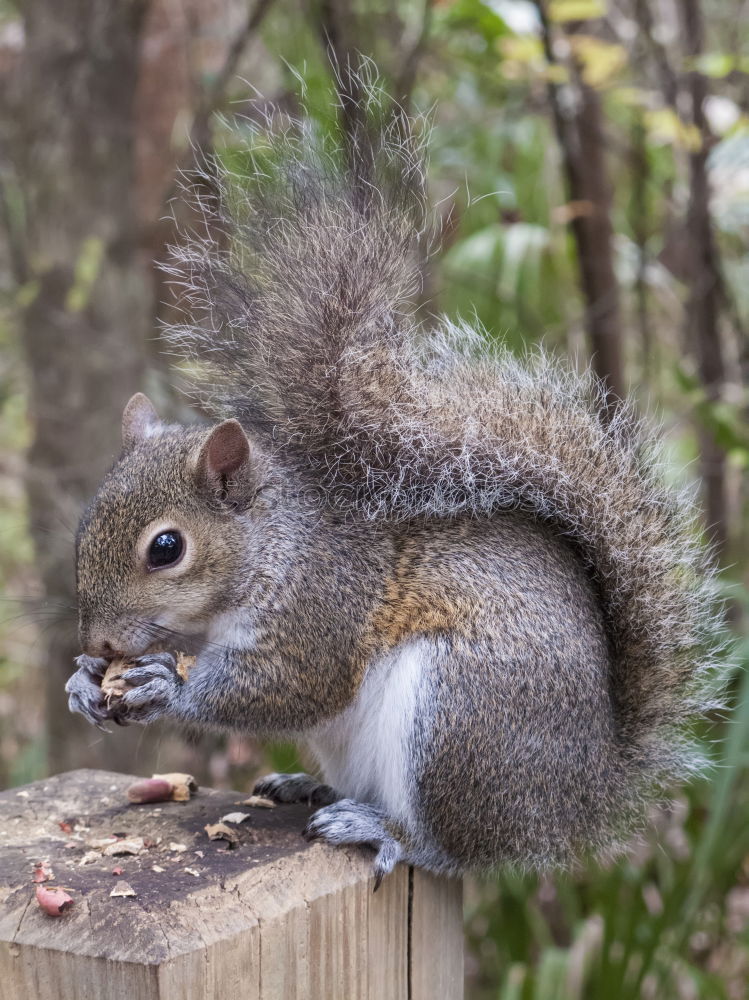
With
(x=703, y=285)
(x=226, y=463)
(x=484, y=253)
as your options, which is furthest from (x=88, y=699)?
(x=703, y=285)

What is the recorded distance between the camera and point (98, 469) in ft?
10.4

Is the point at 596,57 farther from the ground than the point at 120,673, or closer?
farther from the ground

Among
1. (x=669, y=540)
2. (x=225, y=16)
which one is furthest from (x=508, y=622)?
(x=225, y=16)

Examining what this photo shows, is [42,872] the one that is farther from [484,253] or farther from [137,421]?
[484,253]

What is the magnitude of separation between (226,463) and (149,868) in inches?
23.3

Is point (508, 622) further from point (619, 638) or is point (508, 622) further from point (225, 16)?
point (225, 16)

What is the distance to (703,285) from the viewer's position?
3.21m

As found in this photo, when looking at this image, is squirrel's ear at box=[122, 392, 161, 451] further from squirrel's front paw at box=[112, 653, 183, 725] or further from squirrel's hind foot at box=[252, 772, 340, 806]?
squirrel's hind foot at box=[252, 772, 340, 806]

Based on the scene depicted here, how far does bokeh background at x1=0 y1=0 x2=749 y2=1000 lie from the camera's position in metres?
2.73

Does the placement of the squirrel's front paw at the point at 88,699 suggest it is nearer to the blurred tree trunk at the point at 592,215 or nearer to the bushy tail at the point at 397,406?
the bushy tail at the point at 397,406

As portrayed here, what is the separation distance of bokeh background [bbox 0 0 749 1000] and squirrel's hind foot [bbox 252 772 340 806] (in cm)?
81

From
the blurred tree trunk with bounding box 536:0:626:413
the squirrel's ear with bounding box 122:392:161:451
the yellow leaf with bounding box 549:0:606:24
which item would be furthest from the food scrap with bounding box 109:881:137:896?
the yellow leaf with bounding box 549:0:606:24

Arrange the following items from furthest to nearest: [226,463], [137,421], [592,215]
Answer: [592,215] < [137,421] < [226,463]

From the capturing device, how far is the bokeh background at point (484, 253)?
→ 273cm
